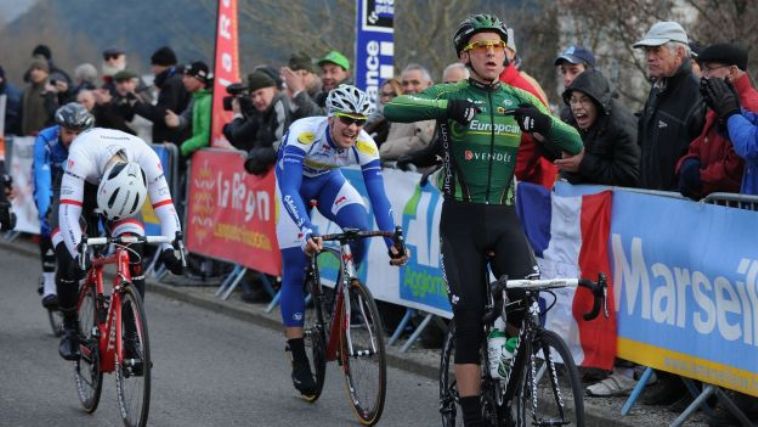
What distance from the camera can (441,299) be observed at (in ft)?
35.3

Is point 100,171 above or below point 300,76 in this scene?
below

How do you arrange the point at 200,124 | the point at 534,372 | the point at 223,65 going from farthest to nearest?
the point at 223,65 → the point at 200,124 → the point at 534,372

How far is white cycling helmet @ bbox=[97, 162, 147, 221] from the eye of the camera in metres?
8.70

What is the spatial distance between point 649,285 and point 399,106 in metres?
2.22

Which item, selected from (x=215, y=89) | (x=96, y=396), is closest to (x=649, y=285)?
(x=96, y=396)

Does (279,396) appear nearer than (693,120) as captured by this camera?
No

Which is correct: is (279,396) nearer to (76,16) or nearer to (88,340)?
(88,340)

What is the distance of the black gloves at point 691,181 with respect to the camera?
28.0 feet

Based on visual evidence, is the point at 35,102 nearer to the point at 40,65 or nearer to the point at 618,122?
the point at 40,65

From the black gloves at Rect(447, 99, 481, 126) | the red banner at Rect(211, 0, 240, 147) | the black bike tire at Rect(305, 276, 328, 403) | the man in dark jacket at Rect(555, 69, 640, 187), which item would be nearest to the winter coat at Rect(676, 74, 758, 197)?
the man in dark jacket at Rect(555, 69, 640, 187)

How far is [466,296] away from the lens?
721 centimetres

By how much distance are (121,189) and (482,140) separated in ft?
8.16

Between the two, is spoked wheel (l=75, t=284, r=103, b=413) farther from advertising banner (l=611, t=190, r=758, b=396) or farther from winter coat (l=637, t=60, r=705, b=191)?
winter coat (l=637, t=60, r=705, b=191)

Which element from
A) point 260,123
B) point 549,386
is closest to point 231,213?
point 260,123
